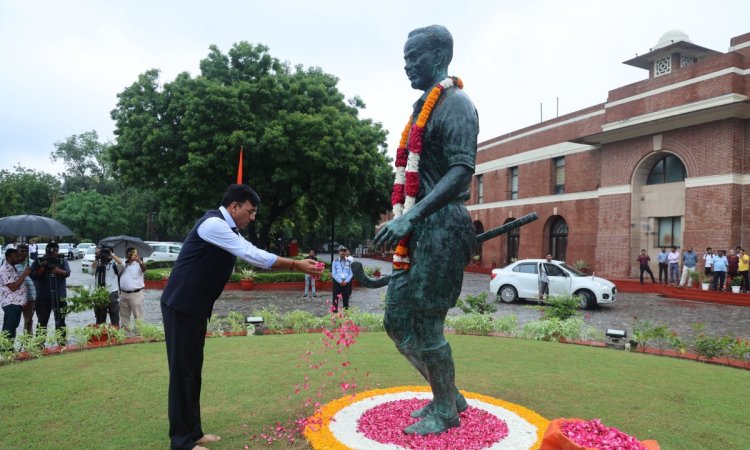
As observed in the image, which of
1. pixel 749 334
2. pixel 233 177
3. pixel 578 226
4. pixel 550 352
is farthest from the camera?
pixel 578 226

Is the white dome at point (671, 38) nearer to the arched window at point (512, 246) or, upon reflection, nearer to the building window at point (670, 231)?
the building window at point (670, 231)

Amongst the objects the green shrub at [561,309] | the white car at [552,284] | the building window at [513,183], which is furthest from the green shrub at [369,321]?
the building window at [513,183]

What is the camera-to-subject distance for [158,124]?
22047 millimetres

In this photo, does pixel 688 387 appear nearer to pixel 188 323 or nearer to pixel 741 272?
pixel 188 323

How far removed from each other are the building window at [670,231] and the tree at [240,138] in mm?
13182

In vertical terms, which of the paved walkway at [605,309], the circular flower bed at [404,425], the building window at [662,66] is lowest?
the paved walkway at [605,309]

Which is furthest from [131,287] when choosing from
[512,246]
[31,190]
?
[31,190]

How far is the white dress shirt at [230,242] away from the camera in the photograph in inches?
139

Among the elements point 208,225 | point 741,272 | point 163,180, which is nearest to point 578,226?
point 741,272

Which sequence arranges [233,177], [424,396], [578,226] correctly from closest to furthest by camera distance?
1. [424,396]
2. [233,177]
3. [578,226]

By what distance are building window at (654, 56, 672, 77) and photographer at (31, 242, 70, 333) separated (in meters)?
25.6

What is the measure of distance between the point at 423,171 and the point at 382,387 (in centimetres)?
268

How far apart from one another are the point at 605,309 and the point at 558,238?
1510 cm

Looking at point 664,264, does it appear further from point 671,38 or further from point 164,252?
point 164,252
